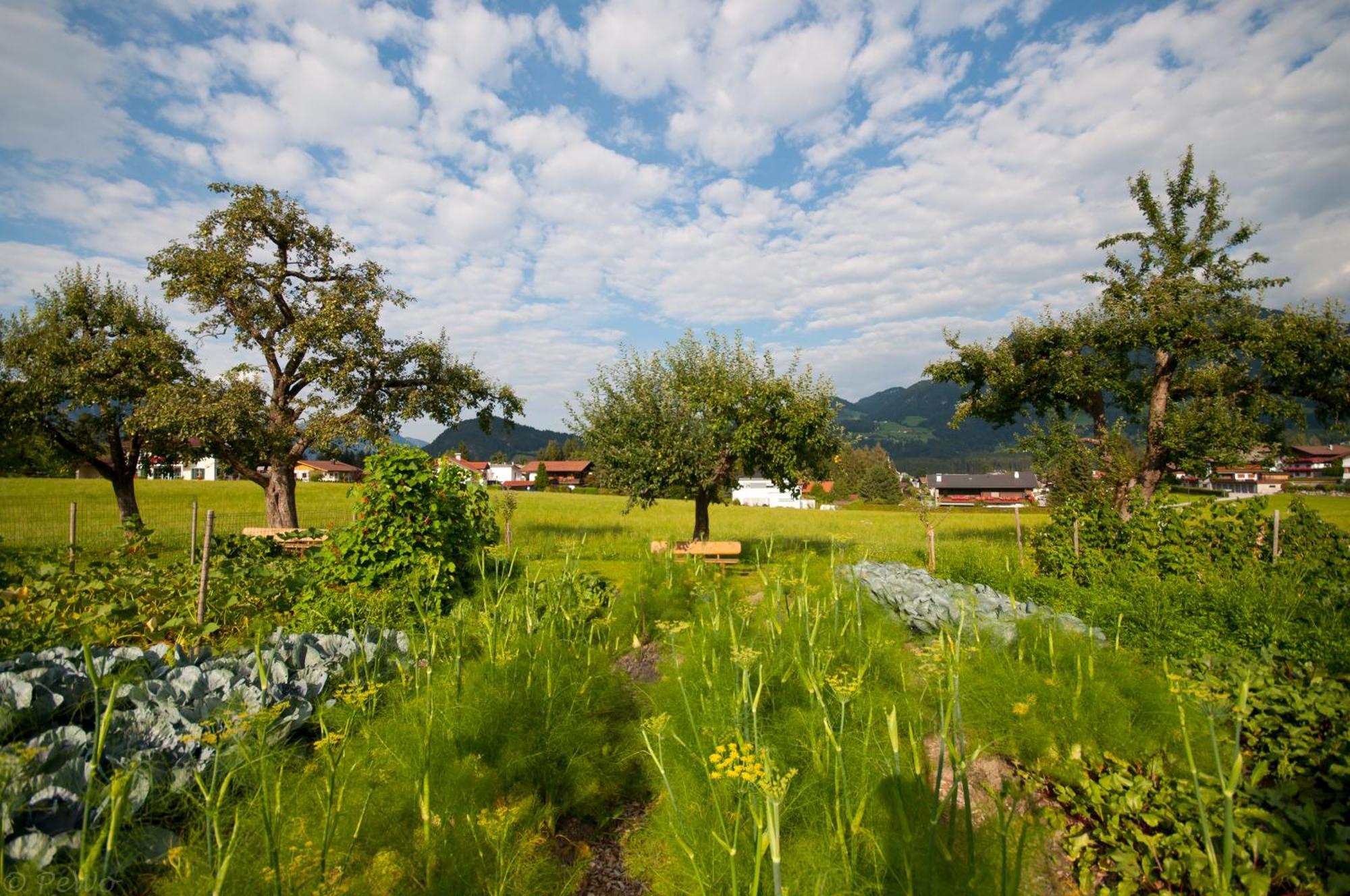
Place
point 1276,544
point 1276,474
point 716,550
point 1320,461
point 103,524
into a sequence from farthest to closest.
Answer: point 1320,461 < point 1276,474 < point 103,524 < point 716,550 < point 1276,544

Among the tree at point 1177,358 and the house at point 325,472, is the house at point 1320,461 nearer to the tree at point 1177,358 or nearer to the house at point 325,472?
the tree at point 1177,358

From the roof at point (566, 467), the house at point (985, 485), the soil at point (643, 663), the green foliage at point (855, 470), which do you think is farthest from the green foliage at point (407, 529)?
the house at point (985, 485)

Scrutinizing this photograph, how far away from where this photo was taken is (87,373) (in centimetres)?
1778

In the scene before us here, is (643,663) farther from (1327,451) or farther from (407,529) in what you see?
(1327,451)

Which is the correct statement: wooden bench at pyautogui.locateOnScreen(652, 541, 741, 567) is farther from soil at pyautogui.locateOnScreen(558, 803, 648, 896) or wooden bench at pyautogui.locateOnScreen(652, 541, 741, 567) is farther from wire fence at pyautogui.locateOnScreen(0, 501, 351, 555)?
soil at pyautogui.locateOnScreen(558, 803, 648, 896)

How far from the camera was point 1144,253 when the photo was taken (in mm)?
18234

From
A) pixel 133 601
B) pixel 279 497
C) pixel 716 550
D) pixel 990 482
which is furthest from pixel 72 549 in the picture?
pixel 990 482

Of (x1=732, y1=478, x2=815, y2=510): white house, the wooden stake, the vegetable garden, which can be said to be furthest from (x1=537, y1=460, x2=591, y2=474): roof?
the vegetable garden

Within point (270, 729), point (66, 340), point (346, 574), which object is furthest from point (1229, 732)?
point (66, 340)

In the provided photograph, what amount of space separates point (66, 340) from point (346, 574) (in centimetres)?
1757

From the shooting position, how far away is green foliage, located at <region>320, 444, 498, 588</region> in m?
8.41

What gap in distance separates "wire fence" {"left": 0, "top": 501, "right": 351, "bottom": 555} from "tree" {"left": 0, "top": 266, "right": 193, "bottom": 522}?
1.65m

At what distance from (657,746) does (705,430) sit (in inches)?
535

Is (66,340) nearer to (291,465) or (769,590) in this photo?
(291,465)
